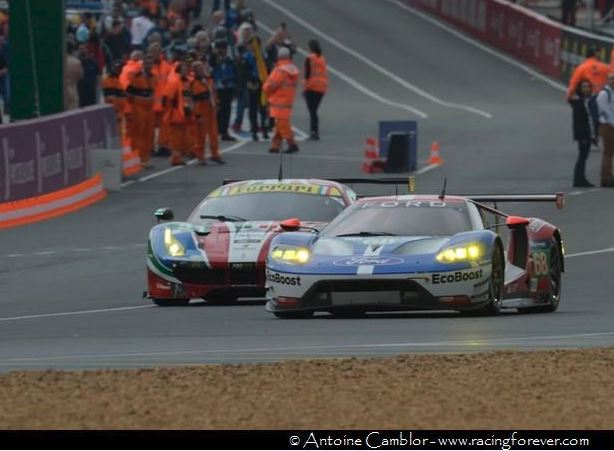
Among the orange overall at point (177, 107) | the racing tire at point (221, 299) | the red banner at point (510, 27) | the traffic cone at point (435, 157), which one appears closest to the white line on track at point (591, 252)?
the racing tire at point (221, 299)

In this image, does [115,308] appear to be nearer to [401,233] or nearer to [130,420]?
[401,233]

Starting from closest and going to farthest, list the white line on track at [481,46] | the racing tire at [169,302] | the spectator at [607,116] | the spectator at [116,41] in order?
the racing tire at [169,302] < the spectator at [607,116] < the spectator at [116,41] < the white line on track at [481,46]

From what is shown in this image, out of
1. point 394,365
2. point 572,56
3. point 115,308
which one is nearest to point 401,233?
point 115,308

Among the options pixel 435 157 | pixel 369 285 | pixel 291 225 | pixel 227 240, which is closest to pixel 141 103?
pixel 435 157

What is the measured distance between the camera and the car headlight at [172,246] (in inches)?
690

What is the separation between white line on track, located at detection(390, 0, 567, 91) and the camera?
5044 centimetres

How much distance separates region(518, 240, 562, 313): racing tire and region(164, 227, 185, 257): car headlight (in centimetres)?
300

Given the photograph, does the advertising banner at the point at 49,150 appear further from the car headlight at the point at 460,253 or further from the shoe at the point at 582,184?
the car headlight at the point at 460,253

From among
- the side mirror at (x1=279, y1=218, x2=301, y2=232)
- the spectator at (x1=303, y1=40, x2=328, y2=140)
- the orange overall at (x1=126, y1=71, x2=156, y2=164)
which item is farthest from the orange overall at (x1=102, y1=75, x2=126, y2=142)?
the side mirror at (x1=279, y1=218, x2=301, y2=232)

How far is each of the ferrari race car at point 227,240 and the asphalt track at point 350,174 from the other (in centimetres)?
22

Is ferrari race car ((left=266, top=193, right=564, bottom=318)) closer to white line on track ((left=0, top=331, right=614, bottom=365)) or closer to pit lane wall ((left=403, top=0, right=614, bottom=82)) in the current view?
white line on track ((left=0, top=331, right=614, bottom=365))

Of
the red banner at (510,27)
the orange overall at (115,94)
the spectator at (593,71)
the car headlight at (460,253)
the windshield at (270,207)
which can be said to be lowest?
the red banner at (510,27)

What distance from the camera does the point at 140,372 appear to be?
11.9m

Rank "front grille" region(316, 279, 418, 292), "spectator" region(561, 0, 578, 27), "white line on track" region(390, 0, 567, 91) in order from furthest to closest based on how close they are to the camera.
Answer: "white line on track" region(390, 0, 567, 91), "spectator" region(561, 0, 578, 27), "front grille" region(316, 279, 418, 292)
